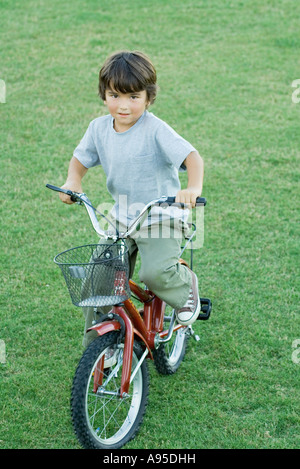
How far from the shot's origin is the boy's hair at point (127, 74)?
10.2ft

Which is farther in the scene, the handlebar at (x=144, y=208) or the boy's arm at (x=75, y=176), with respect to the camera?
the boy's arm at (x=75, y=176)

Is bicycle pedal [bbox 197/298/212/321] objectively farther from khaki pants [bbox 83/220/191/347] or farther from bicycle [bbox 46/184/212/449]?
khaki pants [bbox 83/220/191/347]

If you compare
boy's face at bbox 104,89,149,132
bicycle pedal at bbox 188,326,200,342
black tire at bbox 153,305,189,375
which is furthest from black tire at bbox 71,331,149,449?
boy's face at bbox 104,89,149,132

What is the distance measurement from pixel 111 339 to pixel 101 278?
295mm

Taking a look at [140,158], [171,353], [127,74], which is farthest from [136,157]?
[171,353]

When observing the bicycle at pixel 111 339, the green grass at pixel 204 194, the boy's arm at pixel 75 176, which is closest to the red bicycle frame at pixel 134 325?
the bicycle at pixel 111 339

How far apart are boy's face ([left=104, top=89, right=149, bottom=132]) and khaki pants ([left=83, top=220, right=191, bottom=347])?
1.80 ft

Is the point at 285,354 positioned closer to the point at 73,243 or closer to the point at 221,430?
the point at 221,430

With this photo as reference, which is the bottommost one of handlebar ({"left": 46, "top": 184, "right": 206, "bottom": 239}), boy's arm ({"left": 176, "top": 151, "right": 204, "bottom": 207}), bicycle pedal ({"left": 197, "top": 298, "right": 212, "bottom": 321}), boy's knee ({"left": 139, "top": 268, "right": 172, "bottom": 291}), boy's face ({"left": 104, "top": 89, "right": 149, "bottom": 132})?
bicycle pedal ({"left": 197, "top": 298, "right": 212, "bottom": 321})

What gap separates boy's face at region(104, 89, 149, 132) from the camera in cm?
316

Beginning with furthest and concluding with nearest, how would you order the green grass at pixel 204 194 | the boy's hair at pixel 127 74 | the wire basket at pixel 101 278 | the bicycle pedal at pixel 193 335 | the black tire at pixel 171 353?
1. the bicycle pedal at pixel 193 335
2. the black tire at pixel 171 353
3. the green grass at pixel 204 194
4. the boy's hair at pixel 127 74
5. the wire basket at pixel 101 278

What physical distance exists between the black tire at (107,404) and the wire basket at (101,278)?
0.19m

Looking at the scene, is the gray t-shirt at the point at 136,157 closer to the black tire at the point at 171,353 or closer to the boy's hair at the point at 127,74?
the boy's hair at the point at 127,74
